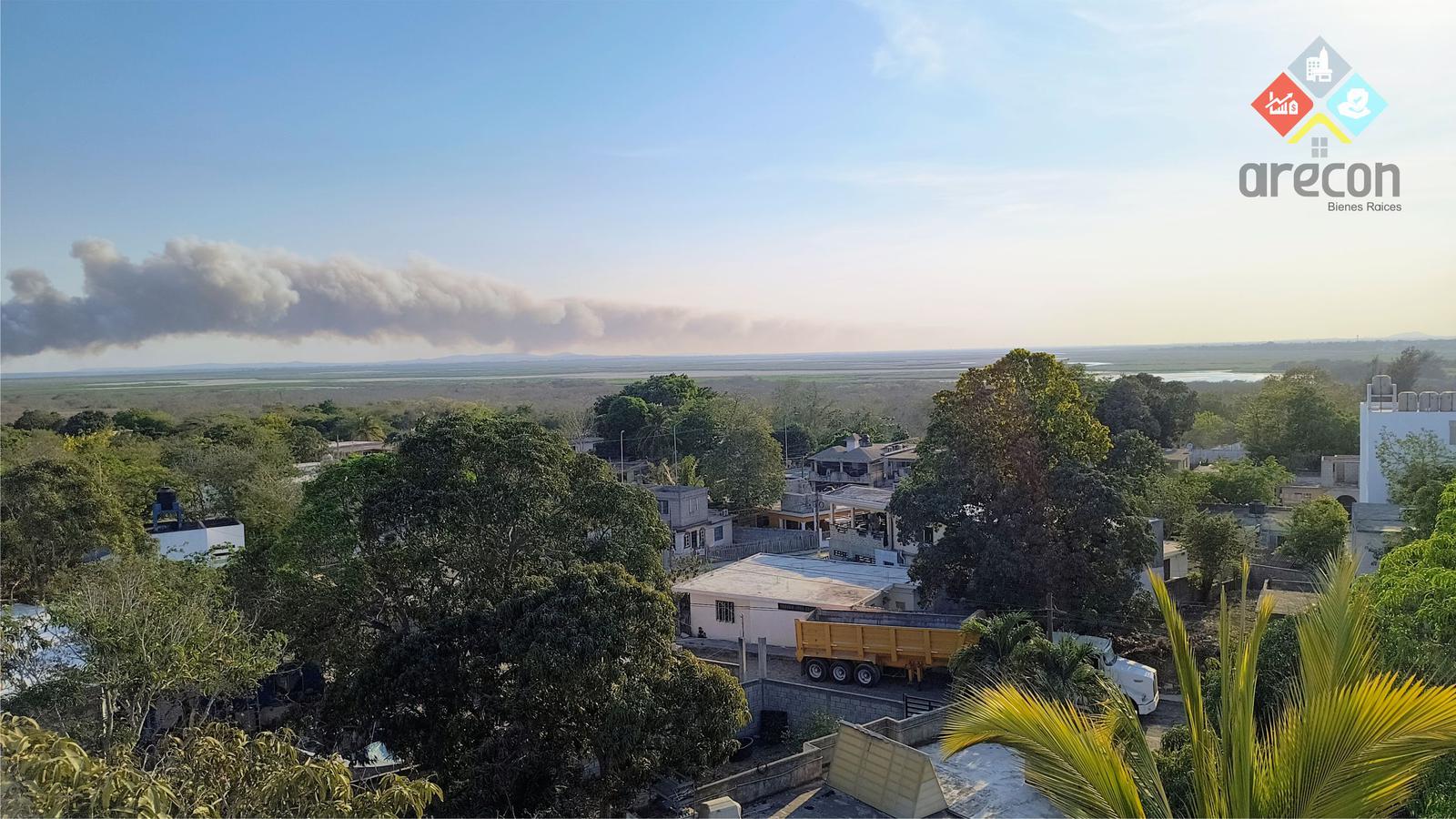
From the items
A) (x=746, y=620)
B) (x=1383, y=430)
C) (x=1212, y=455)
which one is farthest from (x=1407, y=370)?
(x=746, y=620)

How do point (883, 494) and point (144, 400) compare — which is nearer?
point (883, 494)

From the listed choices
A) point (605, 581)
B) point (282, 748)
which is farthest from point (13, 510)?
point (282, 748)

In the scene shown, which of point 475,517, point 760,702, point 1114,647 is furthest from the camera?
point 1114,647

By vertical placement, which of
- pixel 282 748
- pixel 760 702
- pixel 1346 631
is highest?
pixel 1346 631

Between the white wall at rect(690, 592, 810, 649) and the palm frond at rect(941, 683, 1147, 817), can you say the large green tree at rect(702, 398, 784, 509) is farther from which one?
the palm frond at rect(941, 683, 1147, 817)

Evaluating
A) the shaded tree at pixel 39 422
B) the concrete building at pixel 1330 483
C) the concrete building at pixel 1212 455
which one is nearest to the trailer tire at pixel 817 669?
the concrete building at pixel 1330 483

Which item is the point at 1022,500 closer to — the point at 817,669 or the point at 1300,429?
the point at 817,669

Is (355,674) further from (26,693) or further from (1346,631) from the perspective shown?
(1346,631)

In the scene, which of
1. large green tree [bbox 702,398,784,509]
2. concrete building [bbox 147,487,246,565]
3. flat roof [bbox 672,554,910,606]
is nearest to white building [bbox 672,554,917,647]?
flat roof [bbox 672,554,910,606]
